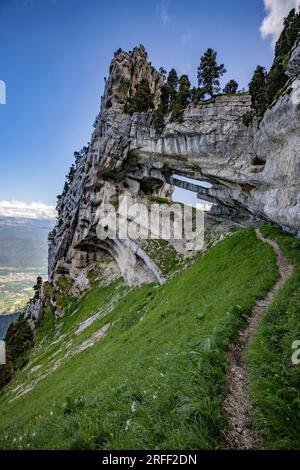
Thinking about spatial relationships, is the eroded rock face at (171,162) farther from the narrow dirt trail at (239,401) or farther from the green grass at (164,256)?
the narrow dirt trail at (239,401)

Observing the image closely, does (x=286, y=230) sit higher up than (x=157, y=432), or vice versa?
(x=286, y=230)

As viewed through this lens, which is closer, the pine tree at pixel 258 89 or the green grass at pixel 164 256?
the pine tree at pixel 258 89

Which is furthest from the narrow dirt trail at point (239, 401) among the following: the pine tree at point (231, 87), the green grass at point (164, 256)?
the pine tree at point (231, 87)

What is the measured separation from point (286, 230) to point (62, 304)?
6272 centimetres

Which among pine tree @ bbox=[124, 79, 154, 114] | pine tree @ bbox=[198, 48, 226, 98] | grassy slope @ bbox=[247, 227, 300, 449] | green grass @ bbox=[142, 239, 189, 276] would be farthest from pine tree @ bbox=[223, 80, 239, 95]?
grassy slope @ bbox=[247, 227, 300, 449]

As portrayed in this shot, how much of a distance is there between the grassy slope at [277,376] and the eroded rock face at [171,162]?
1921cm

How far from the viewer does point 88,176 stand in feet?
244

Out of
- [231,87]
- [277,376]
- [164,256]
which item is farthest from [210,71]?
[277,376]

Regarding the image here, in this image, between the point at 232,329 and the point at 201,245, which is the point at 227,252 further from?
the point at 232,329

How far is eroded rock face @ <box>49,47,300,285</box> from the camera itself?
3133cm

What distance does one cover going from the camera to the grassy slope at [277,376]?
601 cm

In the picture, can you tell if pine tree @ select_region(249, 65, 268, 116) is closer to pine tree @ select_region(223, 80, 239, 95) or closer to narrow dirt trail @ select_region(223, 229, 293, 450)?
pine tree @ select_region(223, 80, 239, 95)

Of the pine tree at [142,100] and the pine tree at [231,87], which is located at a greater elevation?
the pine tree at [142,100]
